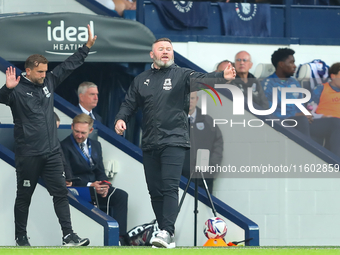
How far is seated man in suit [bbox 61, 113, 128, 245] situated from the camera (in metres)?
7.40

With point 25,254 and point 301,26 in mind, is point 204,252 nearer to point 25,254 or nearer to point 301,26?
point 25,254

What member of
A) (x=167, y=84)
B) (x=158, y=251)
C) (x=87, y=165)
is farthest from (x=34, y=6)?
(x=158, y=251)

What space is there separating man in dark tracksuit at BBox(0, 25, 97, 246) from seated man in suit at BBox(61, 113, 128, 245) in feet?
3.06

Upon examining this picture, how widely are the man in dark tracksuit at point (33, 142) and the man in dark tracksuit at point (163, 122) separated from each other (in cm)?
83

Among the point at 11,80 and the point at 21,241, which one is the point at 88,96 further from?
the point at 21,241

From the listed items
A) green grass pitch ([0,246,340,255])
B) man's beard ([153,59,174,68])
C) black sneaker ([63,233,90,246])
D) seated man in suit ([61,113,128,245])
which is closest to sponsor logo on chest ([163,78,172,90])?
man's beard ([153,59,174,68])

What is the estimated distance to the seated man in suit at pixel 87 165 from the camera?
740cm

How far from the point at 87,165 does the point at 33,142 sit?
4.06 ft

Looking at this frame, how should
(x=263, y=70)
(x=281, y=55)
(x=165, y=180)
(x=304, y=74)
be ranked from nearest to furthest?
(x=165, y=180), (x=281, y=55), (x=304, y=74), (x=263, y=70)

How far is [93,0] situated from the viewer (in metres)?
11.0

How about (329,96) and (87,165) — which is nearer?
(87,165)

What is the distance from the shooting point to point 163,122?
5.90 metres

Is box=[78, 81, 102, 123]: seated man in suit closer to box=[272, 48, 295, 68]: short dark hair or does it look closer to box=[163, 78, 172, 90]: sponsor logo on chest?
box=[163, 78, 172, 90]: sponsor logo on chest

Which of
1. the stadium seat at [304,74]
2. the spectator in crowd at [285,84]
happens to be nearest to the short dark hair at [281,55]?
the spectator in crowd at [285,84]
